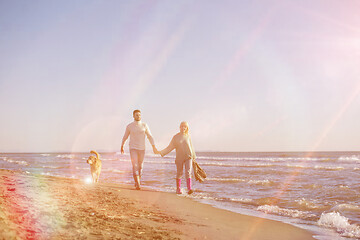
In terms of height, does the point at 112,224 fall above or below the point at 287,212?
above

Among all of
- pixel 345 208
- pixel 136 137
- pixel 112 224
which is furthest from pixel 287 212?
pixel 112 224

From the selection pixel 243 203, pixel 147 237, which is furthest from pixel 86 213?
pixel 243 203

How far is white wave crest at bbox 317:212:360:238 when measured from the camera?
578 cm

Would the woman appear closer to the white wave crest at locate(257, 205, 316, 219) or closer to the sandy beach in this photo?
the white wave crest at locate(257, 205, 316, 219)

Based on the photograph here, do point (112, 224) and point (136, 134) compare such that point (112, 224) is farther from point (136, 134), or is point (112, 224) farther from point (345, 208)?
point (345, 208)

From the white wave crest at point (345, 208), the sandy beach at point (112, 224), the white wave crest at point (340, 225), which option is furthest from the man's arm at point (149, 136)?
the white wave crest at point (345, 208)

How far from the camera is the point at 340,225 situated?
6379 millimetres

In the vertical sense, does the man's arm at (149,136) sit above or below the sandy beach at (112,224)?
above

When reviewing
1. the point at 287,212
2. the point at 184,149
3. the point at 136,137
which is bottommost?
the point at 287,212

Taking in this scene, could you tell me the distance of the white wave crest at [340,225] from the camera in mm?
5781

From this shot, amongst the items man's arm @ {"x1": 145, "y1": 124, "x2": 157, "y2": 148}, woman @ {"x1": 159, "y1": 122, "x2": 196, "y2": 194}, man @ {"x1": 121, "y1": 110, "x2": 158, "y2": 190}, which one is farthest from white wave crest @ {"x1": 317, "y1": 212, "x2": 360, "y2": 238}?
man @ {"x1": 121, "y1": 110, "x2": 158, "y2": 190}

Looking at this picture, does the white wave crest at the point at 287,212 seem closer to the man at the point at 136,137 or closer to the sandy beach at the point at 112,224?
the sandy beach at the point at 112,224

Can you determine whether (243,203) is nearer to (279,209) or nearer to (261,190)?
(279,209)

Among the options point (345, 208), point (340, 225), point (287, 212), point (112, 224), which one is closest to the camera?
point (112, 224)
